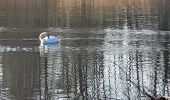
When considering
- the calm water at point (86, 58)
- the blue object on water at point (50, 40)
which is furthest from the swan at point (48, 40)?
the calm water at point (86, 58)

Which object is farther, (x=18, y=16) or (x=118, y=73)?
(x=18, y=16)

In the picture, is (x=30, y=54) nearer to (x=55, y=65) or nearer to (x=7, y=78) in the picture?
(x=55, y=65)

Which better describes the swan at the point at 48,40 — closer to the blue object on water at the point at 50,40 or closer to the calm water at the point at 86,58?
the blue object on water at the point at 50,40

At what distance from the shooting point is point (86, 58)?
40188 mm

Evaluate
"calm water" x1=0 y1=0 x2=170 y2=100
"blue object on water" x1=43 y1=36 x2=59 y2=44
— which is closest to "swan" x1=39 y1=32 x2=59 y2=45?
"blue object on water" x1=43 y1=36 x2=59 y2=44

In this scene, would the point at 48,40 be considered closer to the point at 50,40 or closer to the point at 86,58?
the point at 50,40

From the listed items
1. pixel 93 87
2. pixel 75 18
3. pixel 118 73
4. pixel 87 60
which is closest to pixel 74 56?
pixel 87 60

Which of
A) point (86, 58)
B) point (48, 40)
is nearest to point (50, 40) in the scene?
point (48, 40)

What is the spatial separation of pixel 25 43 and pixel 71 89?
72.1 ft

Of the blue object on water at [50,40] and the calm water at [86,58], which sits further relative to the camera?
the blue object on water at [50,40]

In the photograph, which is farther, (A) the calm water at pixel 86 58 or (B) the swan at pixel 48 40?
(B) the swan at pixel 48 40

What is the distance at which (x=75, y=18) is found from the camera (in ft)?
252

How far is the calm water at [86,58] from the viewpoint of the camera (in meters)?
28.7

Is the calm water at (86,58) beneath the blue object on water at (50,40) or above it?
beneath
